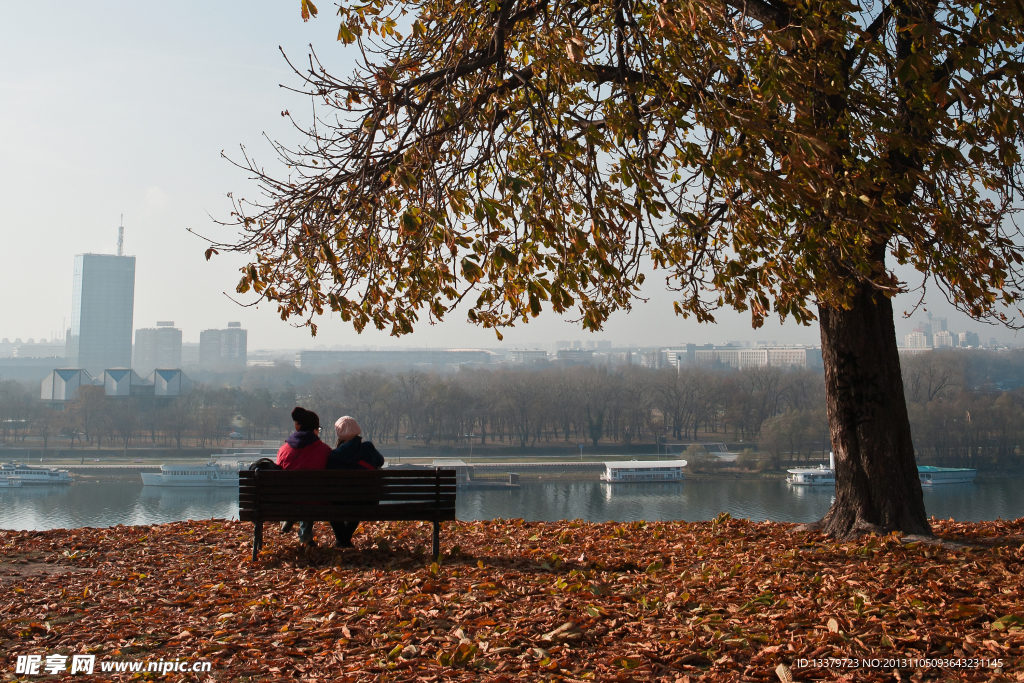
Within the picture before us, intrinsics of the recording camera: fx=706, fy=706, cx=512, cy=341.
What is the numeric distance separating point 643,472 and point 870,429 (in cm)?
2288

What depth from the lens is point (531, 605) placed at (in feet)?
11.8

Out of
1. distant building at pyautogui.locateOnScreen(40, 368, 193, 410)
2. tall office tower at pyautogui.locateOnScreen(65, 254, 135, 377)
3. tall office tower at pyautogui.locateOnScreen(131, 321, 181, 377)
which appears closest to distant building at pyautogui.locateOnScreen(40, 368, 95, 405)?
distant building at pyautogui.locateOnScreen(40, 368, 193, 410)

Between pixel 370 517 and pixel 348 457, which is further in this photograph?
pixel 348 457

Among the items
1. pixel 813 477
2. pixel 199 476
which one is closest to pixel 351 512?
pixel 199 476

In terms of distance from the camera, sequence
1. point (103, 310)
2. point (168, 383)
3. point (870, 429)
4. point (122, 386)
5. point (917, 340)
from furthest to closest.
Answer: point (103, 310), point (917, 340), point (168, 383), point (122, 386), point (870, 429)

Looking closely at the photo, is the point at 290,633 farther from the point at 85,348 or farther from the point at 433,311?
the point at 85,348

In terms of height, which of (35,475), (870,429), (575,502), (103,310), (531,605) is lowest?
(575,502)

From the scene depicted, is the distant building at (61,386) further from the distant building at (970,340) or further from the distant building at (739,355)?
the distant building at (739,355)

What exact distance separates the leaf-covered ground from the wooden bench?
33cm

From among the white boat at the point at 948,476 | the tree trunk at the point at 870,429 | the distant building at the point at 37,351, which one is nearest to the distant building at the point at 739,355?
the white boat at the point at 948,476

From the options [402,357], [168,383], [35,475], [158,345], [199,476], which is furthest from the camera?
[402,357]

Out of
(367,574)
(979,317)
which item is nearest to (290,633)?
(367,574)

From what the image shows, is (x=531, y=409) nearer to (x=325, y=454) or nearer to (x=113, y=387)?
(x=113, y=387)

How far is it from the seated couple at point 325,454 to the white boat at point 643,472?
22.0 m
